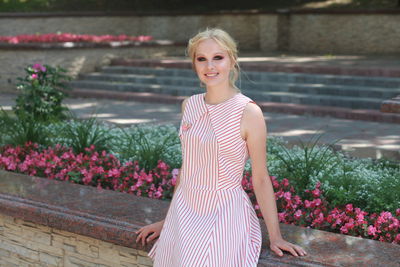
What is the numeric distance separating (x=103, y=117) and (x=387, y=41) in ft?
29.3

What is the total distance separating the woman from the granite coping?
0.16m

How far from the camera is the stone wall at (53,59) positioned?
14.2 metres

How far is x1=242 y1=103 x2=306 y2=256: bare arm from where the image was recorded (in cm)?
299

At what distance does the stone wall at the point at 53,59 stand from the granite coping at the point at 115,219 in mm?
9677

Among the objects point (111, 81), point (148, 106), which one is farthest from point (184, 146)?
point (111, 81)

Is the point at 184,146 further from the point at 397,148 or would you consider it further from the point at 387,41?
the point at 387,41

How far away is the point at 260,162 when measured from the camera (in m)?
3.01

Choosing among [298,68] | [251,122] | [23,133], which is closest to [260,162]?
[251,122]

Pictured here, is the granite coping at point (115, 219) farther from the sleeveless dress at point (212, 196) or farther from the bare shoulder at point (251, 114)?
the bare shoulder at point (251, 114)

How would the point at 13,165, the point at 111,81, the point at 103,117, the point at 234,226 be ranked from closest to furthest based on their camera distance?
the point at 234,226 → the point at 13,165 → the point at 103,117 → the point at 111,81

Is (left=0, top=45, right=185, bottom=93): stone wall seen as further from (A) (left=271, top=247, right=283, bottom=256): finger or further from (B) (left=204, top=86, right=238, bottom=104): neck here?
(A) (left=271, top=247, right=283, bottom=256): finger

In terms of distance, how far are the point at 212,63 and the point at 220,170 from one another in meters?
0.48

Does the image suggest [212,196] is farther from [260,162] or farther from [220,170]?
[260,162]

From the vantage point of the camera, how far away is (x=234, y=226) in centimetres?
294
